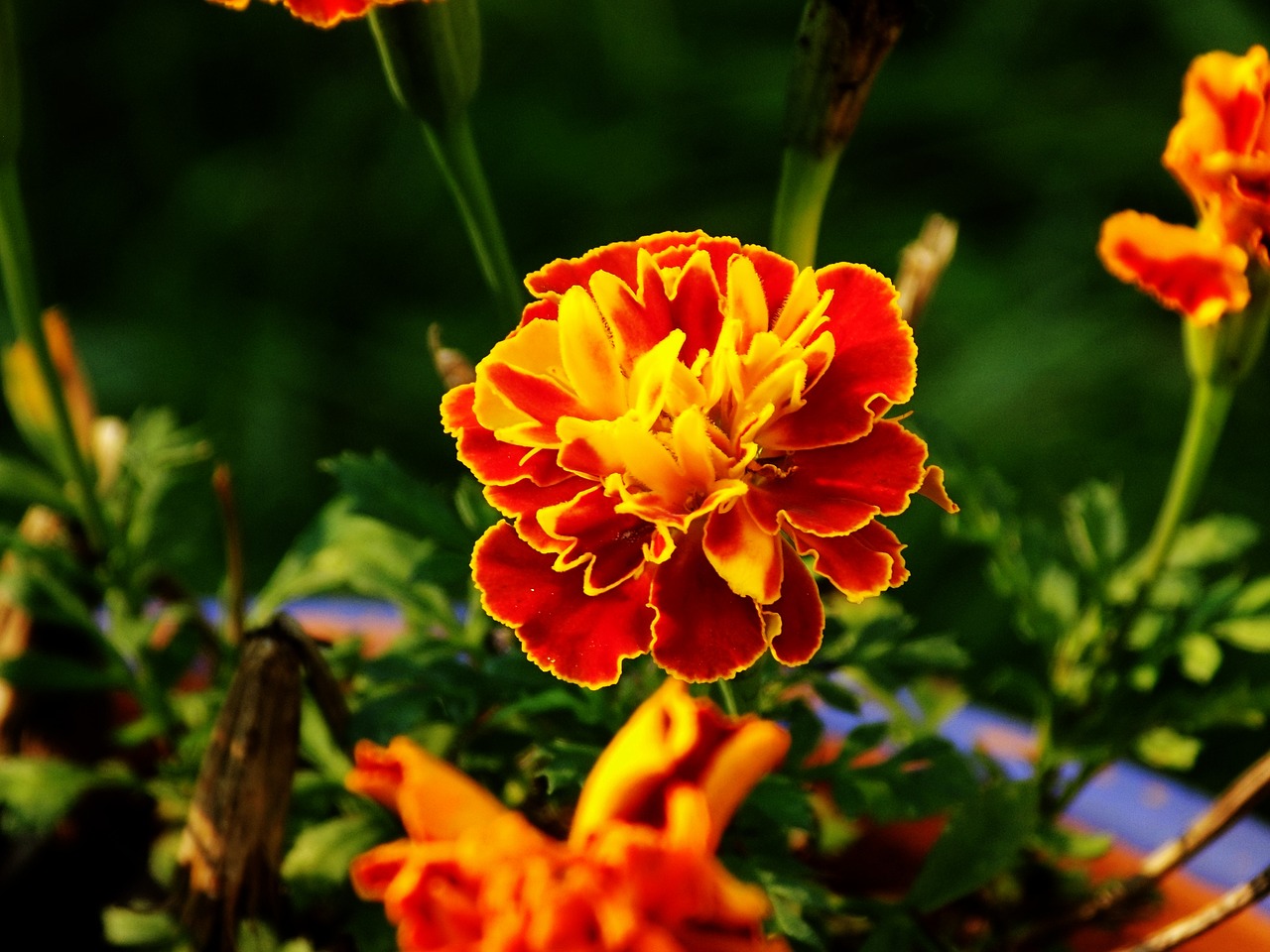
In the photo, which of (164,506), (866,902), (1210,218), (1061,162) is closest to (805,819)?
(866,902)

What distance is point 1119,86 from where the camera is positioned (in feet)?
4.99

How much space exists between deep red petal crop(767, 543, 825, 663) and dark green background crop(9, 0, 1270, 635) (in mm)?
945

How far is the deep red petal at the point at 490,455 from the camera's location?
0.39m

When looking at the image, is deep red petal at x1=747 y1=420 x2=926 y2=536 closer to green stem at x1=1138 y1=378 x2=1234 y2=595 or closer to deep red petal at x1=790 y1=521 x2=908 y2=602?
deep red petal at x1=790 y1=521 x2=908 y2=602

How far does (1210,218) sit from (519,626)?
0.26 m

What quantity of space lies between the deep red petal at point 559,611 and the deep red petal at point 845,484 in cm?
4

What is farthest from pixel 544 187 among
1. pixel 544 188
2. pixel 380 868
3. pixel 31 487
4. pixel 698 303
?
pixel 380 868

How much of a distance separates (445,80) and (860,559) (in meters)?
0.20

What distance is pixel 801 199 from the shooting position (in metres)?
0.48

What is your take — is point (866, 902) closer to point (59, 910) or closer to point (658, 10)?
point (59, 910)

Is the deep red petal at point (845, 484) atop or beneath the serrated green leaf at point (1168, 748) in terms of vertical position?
atop

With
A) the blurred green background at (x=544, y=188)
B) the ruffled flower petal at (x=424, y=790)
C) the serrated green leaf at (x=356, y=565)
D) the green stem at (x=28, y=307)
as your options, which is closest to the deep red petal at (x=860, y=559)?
the ruffled flower petal at (x=424, y=790)

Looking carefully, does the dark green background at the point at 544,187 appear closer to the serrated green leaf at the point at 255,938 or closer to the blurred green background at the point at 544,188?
the blurred green background at the point at 544,188

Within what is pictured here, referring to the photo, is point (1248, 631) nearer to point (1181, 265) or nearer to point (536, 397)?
point (1181, 265)
